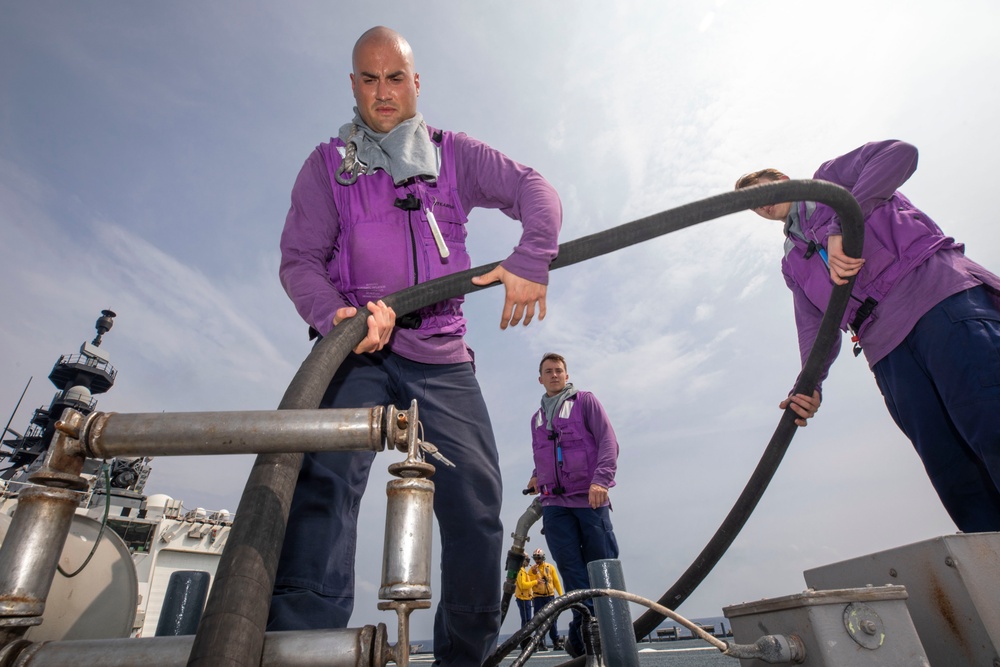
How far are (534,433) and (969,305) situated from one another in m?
3.96

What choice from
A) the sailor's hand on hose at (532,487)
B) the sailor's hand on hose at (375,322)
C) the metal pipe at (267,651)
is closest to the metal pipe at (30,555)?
the metal pipe at (267,651)

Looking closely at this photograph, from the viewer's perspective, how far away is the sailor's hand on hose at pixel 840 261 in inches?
108

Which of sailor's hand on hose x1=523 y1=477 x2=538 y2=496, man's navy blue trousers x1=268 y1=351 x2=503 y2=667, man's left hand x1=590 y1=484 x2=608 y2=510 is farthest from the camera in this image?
sailor's hand on hose x1=523 y1=477 x2=538 y2=496

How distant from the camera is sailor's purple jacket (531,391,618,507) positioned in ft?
16.7

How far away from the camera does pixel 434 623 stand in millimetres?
2082

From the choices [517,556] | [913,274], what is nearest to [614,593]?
[913,274]

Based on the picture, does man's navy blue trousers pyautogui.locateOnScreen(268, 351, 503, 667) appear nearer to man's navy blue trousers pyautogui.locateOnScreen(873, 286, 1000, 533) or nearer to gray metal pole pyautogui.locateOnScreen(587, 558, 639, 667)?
gray metal pole pyautogui.locateOnScreen(587, 558, 639, 667)

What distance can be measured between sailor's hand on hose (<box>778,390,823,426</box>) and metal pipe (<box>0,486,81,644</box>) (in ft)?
11.7

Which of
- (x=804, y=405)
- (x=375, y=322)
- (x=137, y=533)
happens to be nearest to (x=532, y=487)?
(x=804, y=405)

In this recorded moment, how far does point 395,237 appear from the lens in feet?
7.30

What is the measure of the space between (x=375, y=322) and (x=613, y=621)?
5.24 ft

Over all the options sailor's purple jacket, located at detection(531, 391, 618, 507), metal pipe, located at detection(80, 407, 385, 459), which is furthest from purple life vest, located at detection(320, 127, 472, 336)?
sailor's purple jacket, located at detection(531, 391, 618, 507)

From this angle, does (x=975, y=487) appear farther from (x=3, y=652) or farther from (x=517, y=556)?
(x=517, y=556)

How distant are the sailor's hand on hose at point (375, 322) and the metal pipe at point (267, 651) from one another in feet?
3.16
